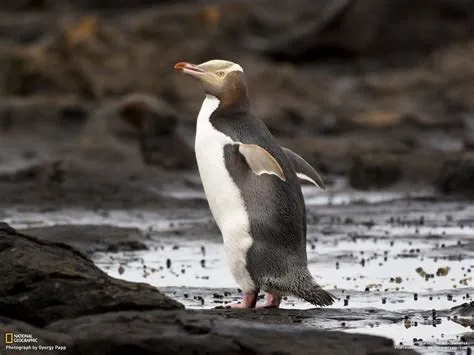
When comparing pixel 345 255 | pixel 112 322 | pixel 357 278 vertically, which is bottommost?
pixel 112 322

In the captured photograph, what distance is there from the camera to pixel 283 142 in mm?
22750

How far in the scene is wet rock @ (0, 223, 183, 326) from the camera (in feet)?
26.9

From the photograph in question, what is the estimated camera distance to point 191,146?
21.5 meters

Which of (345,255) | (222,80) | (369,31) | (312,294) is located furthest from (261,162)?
(369,31)

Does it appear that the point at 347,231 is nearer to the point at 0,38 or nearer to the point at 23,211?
the point at 23,211

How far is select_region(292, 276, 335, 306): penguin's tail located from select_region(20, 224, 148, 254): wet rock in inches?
154

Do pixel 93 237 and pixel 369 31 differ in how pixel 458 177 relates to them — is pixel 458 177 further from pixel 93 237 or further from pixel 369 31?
pixel 369 31

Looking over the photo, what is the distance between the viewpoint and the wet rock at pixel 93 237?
524 inches

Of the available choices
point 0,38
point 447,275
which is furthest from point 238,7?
point 447,275

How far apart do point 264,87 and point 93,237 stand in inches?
542

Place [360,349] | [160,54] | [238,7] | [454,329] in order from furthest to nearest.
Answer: [238,7] → [160,54] → [454,329] → [360,349]

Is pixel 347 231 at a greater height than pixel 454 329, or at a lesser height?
greater

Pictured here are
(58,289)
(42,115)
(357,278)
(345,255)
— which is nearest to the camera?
(58,289)

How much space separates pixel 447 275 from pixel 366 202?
6.34 meters
